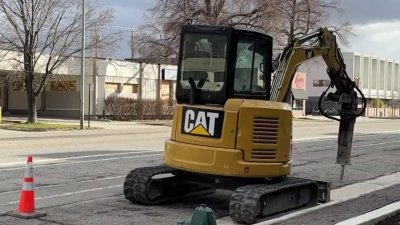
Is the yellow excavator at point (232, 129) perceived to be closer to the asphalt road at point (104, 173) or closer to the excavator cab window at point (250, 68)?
the excavator cab window at point (250, 68)

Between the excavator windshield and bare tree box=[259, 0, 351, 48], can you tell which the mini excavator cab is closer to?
the excavator windshield

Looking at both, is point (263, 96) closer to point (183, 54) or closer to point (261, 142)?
point (261, 142)

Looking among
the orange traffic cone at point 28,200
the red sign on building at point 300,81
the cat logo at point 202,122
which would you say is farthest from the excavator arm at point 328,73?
the red sign on building at point 300,81

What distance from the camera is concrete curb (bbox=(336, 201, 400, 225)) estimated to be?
24.8ft

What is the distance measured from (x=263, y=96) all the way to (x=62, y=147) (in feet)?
40.7

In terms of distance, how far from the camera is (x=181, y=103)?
959 cm

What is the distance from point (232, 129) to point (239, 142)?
228 millimetres

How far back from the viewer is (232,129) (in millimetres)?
8969

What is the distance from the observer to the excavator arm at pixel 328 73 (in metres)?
10.2

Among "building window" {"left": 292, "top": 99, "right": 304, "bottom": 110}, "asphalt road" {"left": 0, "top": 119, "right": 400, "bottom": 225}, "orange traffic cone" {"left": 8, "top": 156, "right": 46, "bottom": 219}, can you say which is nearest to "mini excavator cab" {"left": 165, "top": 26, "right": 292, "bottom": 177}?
"asphalt road" {"left": 0, "top": 119, "right": 400, "bottom": 225}

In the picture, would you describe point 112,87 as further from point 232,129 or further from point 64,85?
point 232,129

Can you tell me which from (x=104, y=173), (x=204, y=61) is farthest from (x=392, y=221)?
(x=104, y=173)

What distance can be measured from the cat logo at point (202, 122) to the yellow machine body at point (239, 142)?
0.02m

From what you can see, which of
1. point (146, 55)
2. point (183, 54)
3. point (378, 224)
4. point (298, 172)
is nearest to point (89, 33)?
point (146, 55)
